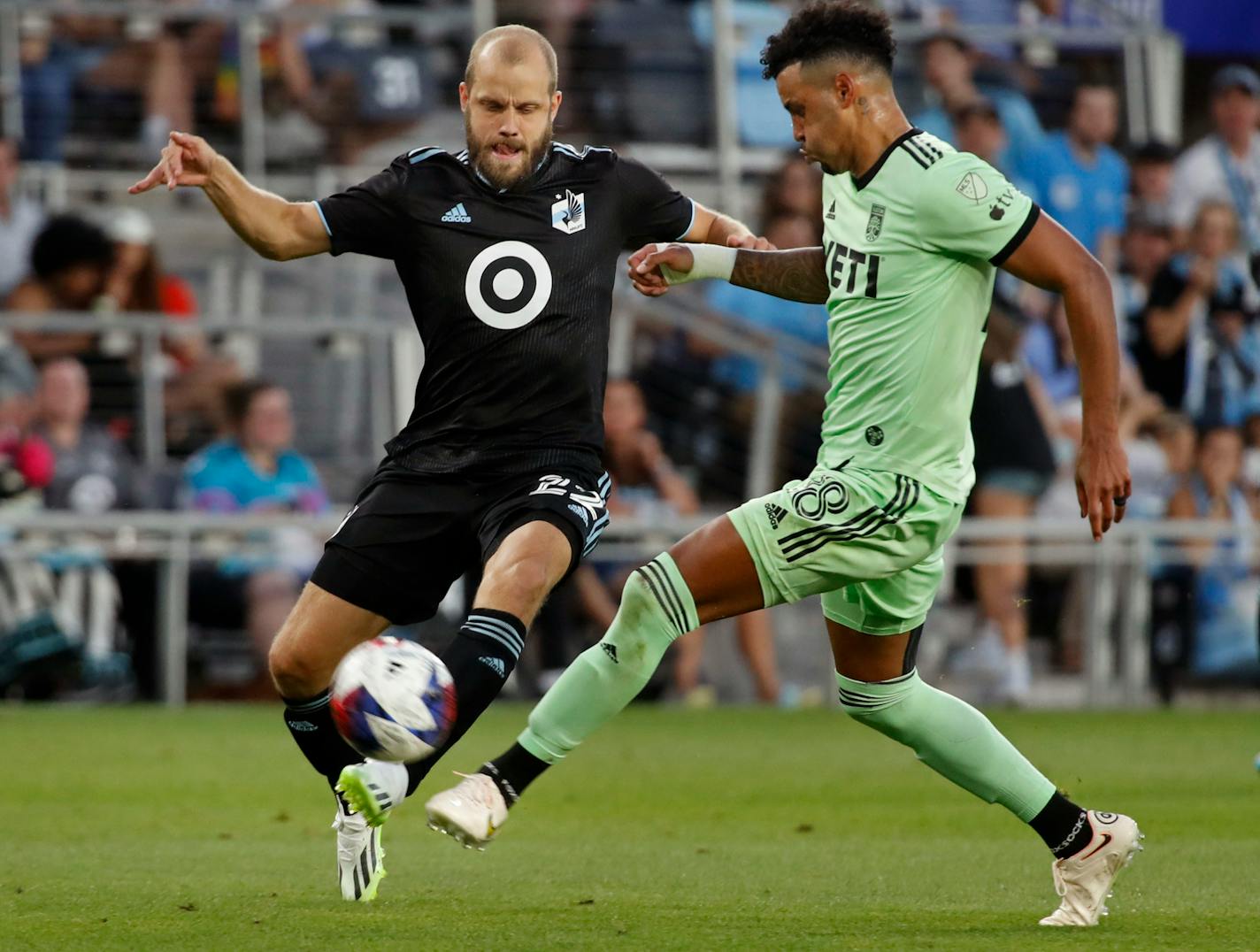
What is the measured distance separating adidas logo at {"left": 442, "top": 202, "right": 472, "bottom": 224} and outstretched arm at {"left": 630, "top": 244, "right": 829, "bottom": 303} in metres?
0.54

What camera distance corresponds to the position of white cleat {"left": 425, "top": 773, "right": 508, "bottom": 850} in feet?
17.0

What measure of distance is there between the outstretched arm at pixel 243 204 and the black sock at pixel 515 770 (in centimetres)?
167

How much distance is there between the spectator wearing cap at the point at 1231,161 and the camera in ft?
59.1

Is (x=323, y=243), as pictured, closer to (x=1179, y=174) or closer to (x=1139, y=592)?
(x=1139, y=592)

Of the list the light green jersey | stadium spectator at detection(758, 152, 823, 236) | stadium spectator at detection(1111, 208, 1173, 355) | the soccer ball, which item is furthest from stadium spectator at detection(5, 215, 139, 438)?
the soccer ball

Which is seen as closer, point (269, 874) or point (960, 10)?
point (269, 874)

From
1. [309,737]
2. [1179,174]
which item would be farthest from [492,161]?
[1179,174]

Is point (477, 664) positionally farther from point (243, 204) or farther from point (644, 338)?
point (644, 338)

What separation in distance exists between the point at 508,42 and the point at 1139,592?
10139 millimetres

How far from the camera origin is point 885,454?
19.1 feet

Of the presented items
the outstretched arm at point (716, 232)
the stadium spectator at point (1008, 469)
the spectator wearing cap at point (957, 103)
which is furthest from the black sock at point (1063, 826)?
the spectator wearing cap at point (957, 103)

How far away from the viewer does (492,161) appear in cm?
633

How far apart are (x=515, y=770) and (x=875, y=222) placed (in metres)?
1.87

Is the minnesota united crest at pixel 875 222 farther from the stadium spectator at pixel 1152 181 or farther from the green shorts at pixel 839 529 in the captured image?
the stadium spectator at pixel 1152 181
